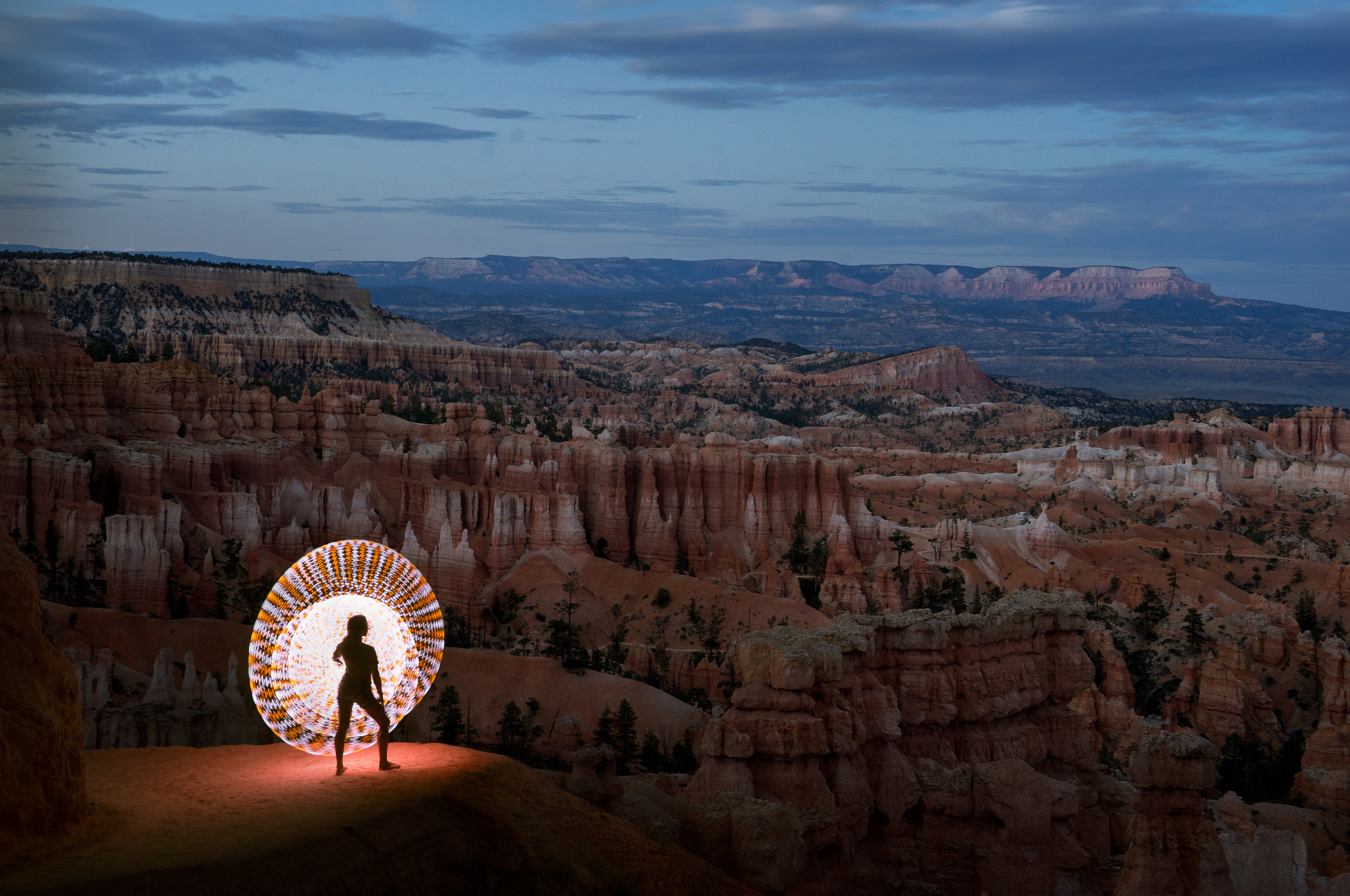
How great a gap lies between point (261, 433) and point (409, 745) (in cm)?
4708

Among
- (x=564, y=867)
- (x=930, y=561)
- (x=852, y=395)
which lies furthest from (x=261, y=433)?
(x=852, y=395)

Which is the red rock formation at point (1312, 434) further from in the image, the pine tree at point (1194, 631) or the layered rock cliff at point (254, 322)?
the layered rock cliff at point (254, 322)

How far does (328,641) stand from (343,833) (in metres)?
4.40

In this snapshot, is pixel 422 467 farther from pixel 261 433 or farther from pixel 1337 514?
pixel 1337 514

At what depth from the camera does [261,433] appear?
64.2 meters

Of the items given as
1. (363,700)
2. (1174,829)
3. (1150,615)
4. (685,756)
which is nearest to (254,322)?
(1150,615)

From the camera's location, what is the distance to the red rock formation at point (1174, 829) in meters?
23.3

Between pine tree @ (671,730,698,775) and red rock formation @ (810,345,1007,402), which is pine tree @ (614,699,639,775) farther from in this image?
red rock formation @ (810,345,1007,402)

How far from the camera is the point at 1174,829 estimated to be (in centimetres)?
2373

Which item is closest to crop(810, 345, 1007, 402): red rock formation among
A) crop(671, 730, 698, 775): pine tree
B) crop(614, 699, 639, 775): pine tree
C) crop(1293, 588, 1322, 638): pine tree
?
crop(1293, 588, 1322, 638): pine tree

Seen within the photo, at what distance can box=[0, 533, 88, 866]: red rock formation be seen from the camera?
15055mm

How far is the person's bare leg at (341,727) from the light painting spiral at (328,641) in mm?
258

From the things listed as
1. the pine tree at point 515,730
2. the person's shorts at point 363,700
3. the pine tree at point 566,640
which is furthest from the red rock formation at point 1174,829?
the pine tree at point 566,640

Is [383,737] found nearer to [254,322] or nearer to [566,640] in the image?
[566,640]
